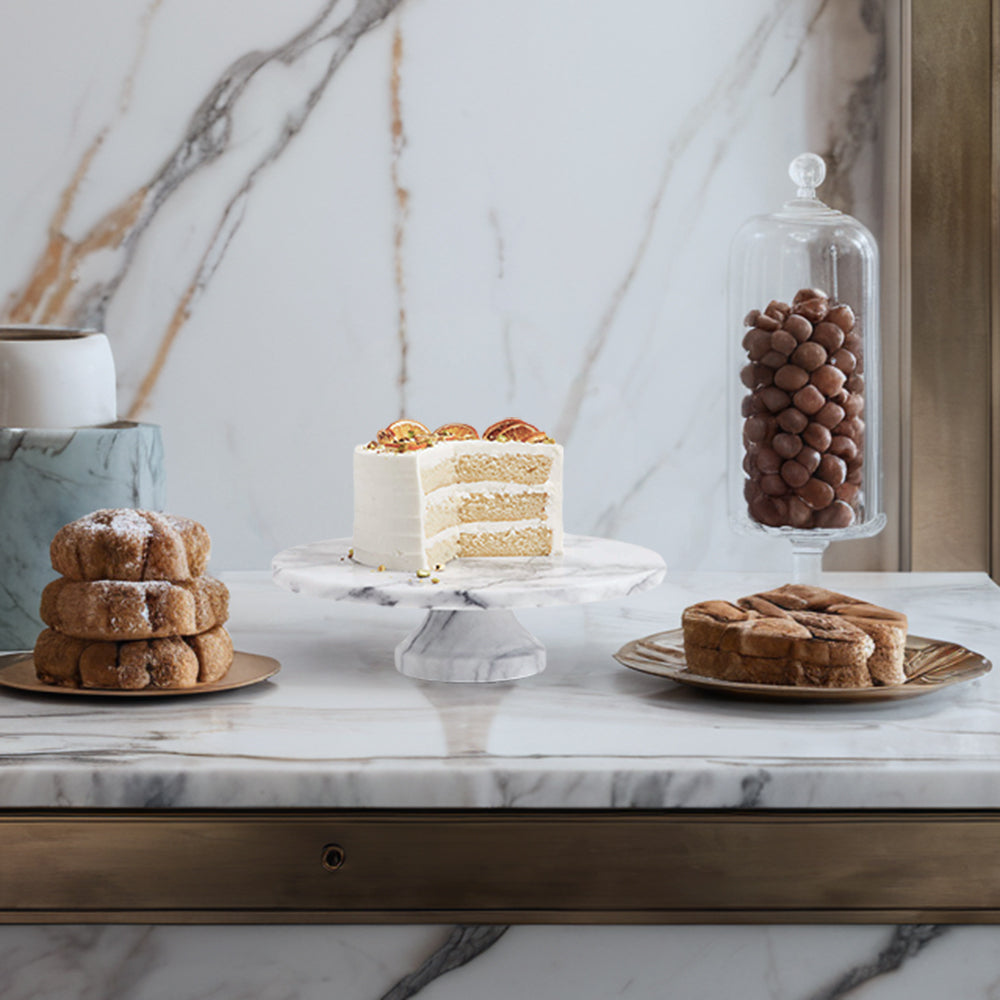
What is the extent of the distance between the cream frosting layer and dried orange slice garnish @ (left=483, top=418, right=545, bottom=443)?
0.04 feet

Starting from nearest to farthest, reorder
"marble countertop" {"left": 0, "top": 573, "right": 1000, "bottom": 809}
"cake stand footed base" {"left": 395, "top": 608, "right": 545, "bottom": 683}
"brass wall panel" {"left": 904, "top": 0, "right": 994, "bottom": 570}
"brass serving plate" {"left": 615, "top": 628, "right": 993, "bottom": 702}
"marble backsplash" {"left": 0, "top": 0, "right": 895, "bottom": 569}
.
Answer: "marble countertop" {"left": 0, "top": 573, "right": 1000, "bottom": 809}
"brass serving plate" {"left": 615, "top": 628, "right": 993, "bottom": 702}
"cake stand footed base" {"left": 395, "top": 608, "right": 545, "bottom": 683}
"brass wall panel" {"left": 904, "top": 0, "right": 994, "bottom": 570}
"marble backsplash" {"left": 0, "top": 0, "right": 895, "bottom": 569}

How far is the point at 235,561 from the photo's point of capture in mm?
2070

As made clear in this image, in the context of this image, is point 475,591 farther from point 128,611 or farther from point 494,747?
point 128,611

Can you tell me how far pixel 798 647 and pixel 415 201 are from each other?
45.0 inches

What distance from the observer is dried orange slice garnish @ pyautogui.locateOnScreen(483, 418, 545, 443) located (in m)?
1.37

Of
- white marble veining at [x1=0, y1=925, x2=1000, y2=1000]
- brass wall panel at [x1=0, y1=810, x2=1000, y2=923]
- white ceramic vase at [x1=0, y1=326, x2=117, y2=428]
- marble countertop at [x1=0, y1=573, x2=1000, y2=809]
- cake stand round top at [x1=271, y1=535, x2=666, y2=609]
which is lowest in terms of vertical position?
white marble veining at [x1=0, y1=925, x2=1000, y2=1000]

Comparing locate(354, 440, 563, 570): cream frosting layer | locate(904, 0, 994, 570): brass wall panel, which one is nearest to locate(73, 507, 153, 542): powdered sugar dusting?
locate(354, 440, 563, 570): cream frosting layer

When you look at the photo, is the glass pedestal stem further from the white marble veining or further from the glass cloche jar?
the white marble veining

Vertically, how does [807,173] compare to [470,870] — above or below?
above

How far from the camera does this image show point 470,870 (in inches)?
36.7

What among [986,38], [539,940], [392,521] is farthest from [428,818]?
[986,38]

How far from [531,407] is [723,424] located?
12.3 inches

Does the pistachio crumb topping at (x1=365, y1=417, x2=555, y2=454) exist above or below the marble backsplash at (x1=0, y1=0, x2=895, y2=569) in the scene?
below

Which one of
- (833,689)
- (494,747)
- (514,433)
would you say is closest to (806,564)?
(514,433)
